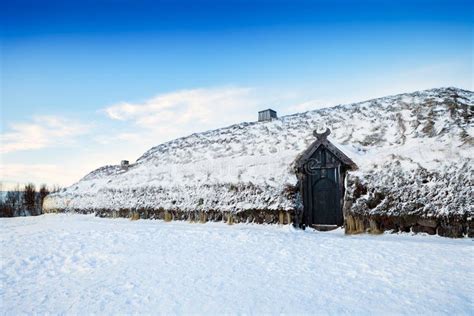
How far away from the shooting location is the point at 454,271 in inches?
248

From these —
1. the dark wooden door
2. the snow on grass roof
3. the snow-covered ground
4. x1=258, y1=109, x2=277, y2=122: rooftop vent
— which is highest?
x1=258, y1=109, x2=277, y2=122: rooftop vent

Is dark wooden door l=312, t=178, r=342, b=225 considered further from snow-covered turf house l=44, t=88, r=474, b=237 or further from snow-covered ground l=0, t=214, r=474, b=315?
snow-covered ground l=0, t=214, r=474, b=315

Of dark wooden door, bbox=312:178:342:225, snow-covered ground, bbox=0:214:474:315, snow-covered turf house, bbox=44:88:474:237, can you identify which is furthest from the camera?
dark wooden door, bbox=312:178:342:225

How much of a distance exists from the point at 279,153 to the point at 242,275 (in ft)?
30.6

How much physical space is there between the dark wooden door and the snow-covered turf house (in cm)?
4

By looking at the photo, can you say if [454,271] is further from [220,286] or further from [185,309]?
[185,309]

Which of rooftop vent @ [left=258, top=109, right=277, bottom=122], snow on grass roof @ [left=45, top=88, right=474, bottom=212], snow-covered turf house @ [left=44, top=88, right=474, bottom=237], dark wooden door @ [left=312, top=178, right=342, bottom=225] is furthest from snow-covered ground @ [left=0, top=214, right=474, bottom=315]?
rooftop vent @ [left=258, top=109, right=277, bottom=122]

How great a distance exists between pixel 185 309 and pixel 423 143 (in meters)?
10.4

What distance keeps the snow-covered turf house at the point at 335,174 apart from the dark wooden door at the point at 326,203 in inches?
1.6

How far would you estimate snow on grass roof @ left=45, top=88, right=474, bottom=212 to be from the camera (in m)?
11.4

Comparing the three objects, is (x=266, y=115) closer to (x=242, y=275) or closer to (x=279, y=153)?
(x=279, y=153)

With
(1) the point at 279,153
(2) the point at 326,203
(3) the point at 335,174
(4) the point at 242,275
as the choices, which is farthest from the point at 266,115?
(4) the point at 242,275

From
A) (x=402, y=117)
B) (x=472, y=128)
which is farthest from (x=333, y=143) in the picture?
(x=472, y=128)

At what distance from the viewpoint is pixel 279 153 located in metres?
15.0
